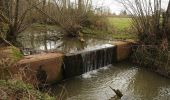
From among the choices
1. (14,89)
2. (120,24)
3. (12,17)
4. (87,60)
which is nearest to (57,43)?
(12,17)

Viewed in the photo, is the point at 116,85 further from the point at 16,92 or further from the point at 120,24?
the point at 120,24

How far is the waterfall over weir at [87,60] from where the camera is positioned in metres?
9.86

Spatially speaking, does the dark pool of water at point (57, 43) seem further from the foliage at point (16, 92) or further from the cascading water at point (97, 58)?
the foliage at point (16, 92)

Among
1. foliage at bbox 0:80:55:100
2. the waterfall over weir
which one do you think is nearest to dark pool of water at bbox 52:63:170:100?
the waterfall over weir

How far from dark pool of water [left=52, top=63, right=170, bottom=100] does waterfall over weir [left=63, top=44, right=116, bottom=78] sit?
286 millimetres

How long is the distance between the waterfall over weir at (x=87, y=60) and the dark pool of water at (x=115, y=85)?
29 cm

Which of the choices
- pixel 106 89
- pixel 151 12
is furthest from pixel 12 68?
pixel 151 12

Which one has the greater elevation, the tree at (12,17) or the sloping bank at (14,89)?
the tree at (12,17)

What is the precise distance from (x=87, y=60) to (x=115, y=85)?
7.13 feet

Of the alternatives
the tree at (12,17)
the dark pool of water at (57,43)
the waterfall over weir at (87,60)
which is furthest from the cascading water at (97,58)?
the tree at (12,17)

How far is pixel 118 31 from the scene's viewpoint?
17938mm

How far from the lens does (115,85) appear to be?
9.18 metres

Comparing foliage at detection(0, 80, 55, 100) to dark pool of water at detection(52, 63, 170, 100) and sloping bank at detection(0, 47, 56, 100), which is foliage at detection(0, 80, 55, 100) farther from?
dark pool of water at detection(52, 63, 170, 100)

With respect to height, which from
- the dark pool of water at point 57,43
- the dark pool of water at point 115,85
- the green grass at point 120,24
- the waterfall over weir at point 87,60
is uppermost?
the green grass at point 120,24
